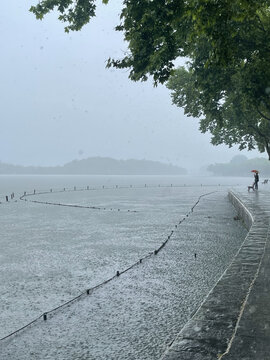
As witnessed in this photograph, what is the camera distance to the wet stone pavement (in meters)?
4.17

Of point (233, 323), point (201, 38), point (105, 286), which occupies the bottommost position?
point (105, 286)

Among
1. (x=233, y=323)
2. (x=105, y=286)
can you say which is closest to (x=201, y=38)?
(x=105, y=286)

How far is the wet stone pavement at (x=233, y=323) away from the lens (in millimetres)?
4172

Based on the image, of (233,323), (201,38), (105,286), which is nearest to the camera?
(233,323)

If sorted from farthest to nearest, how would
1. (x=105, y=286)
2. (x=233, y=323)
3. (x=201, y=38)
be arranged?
(x=201, y=38), (x=105, y=286), (x=233, y=323)

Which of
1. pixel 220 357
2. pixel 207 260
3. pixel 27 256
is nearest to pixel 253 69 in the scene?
pixel 207 260

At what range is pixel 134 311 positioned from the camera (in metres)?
9.13

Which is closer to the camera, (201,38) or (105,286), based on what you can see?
(105,286)

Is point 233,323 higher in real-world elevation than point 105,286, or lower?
higher

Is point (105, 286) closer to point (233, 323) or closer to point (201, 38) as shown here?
point (233, 323)

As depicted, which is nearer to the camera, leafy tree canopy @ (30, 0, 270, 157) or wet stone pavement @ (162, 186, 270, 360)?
wet stone pavement @ (162, 186, 270, 360)

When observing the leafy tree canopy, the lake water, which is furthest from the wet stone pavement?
the leafy tree canopy

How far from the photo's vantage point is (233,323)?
5137mm

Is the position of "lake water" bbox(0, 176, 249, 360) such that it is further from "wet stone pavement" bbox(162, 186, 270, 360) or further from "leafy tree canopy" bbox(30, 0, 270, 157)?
"leafy tree canopy" bbox(30, 0, 270, 157)
